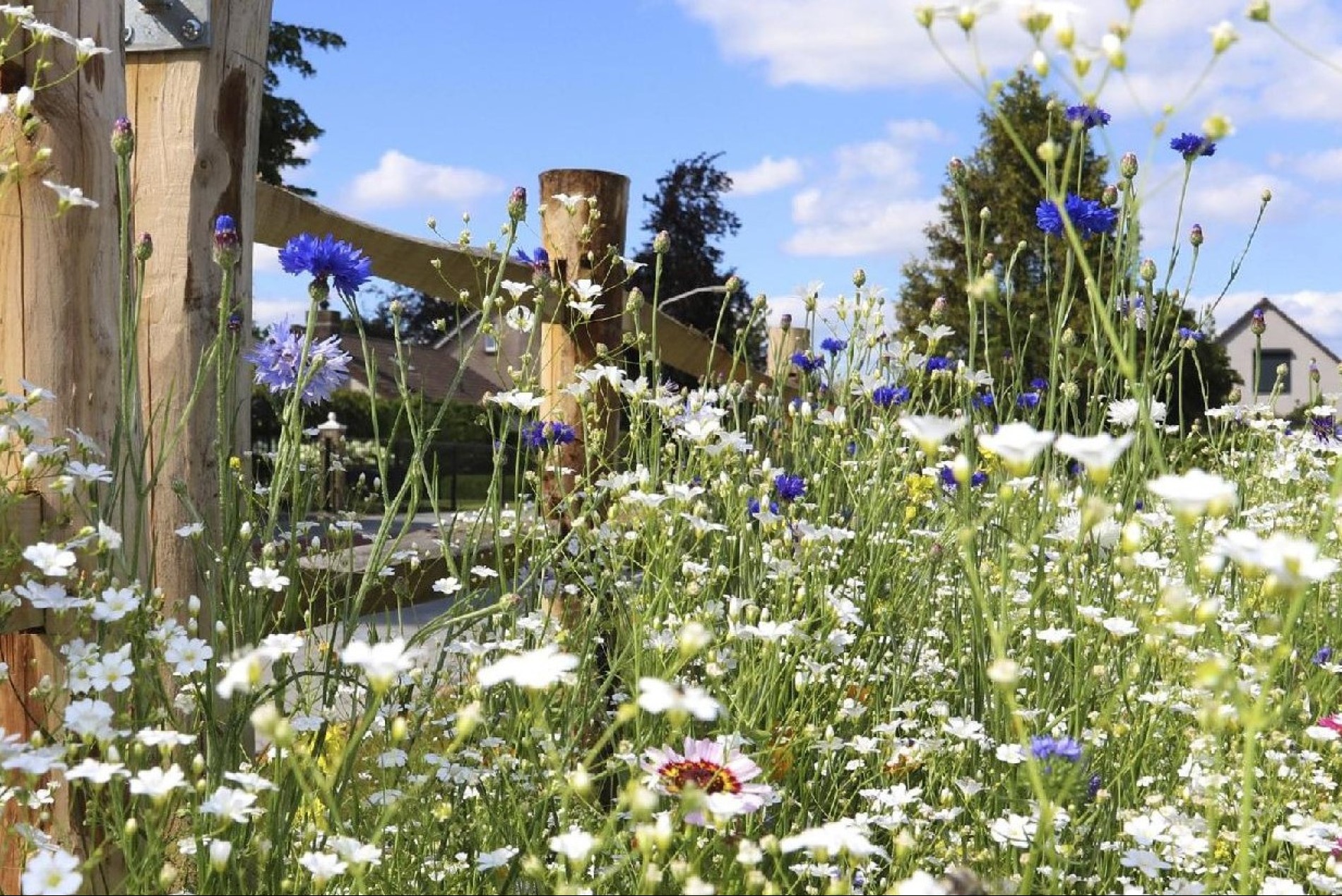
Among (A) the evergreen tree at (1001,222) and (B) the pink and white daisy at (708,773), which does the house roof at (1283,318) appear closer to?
(A) the evergreen tree at (1001,222)

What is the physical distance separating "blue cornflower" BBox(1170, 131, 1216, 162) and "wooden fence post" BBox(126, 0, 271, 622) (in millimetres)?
2078

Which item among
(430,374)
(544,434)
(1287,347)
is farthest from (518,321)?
→ (1287,347)

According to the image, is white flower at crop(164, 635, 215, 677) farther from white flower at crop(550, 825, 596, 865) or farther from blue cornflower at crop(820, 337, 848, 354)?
blue cornflower at crop(820, 337, 848, 354)

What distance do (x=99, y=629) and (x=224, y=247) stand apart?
0.65 m

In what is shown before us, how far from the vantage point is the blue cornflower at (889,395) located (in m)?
3.42

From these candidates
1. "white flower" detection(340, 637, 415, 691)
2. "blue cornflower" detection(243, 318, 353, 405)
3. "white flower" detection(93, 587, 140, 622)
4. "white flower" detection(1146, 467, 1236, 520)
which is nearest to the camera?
"white flower" detection(1146, 467, 1236, 520)

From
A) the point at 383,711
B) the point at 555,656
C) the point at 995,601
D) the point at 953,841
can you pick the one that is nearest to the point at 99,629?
the point at 383,711

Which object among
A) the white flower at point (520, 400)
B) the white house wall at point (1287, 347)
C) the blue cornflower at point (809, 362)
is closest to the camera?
the white flower at point (520, 400)

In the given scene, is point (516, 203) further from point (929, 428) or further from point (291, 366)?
point (929, 428)

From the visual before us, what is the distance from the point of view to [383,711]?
8.20 ft

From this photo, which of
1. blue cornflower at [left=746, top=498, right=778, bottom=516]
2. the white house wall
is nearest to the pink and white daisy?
blue cornflower at [left=746, top=498, right=778, bottom=516]

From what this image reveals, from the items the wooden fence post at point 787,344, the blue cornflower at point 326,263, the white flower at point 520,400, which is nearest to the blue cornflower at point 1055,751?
the white flower at point 520,400

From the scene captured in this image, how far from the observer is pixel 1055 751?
1719 mm

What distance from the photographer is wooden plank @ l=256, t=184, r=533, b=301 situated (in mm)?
3176
